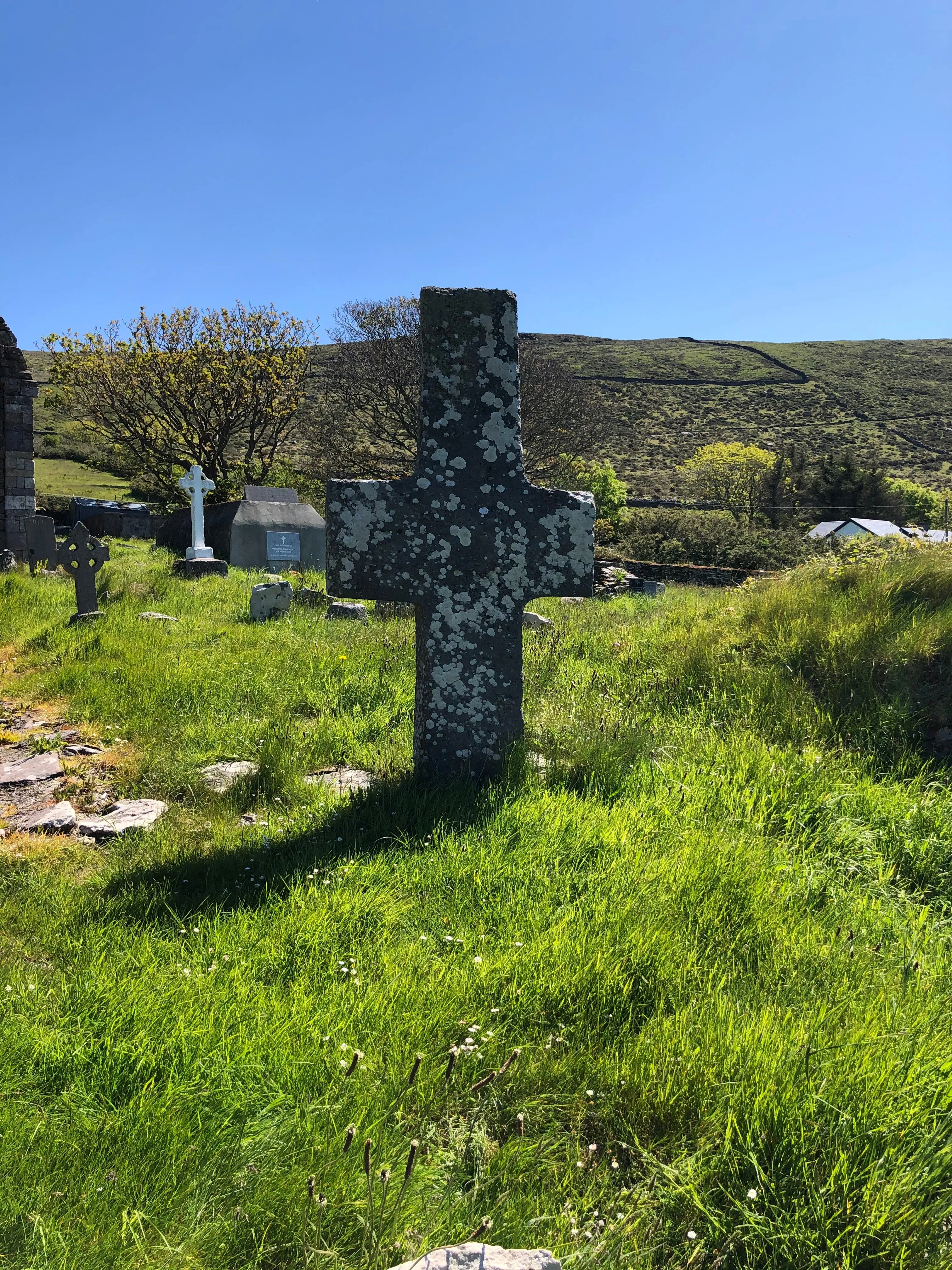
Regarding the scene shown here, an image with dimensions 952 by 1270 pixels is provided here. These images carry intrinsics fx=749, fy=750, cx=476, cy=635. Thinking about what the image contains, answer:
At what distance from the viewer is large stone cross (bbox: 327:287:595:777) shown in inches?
143

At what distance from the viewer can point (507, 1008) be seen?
6.82 feet

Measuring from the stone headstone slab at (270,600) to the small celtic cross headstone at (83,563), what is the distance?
1630 millimetres

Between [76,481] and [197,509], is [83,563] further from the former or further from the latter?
[76,481]

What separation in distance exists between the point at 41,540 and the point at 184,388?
614 inches

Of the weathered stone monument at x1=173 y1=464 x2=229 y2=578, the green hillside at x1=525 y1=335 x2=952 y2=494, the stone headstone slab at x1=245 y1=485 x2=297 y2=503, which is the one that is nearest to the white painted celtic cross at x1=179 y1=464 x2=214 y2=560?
the weathered stone monument at x1=173 y1=464 x2=229 y2=578

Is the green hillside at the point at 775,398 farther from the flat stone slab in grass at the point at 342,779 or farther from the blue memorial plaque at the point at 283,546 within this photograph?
the flat stone slab in grass at the point at 342,779

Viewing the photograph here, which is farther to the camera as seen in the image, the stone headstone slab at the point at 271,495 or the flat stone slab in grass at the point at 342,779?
the stone headstone slab at the point at 271,495

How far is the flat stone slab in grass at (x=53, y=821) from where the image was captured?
3.55 m

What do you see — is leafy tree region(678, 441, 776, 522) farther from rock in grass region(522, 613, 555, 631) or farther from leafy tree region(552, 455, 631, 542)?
rock in grass region(522, 613, 555, 631)

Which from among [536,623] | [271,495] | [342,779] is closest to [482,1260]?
[342,779]

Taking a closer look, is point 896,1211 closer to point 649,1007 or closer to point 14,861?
point 649,1007

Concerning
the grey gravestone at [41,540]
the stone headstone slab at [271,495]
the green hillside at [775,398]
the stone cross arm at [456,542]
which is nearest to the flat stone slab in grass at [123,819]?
the stone cross arm at [456,542]

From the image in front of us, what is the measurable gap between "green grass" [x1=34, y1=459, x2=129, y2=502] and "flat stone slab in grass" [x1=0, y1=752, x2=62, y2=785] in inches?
1307

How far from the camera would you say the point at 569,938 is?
2.32 meters
